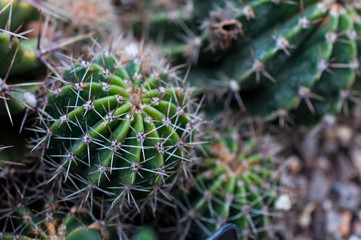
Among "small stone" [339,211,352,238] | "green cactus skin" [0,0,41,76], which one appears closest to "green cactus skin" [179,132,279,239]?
"small stone" [339,211,352,238]

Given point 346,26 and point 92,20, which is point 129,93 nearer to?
point 92,20

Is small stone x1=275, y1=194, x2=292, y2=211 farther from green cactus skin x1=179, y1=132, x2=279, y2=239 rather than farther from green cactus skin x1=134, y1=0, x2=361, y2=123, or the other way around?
green cactus skin x1=134, y1=0, x2=361, y2=123

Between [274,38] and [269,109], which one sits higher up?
[274,38]

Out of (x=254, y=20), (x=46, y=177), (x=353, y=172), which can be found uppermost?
(x=254, y=20)

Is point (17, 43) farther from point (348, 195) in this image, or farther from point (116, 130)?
point (348, 195)

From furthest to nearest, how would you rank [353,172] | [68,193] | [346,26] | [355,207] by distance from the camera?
[353,172]
[355,207]
[346,26]
[68,193]

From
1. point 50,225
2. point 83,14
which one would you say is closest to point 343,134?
point 83,14

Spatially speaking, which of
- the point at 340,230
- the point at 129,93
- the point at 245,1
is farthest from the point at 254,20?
the point at 340,230
